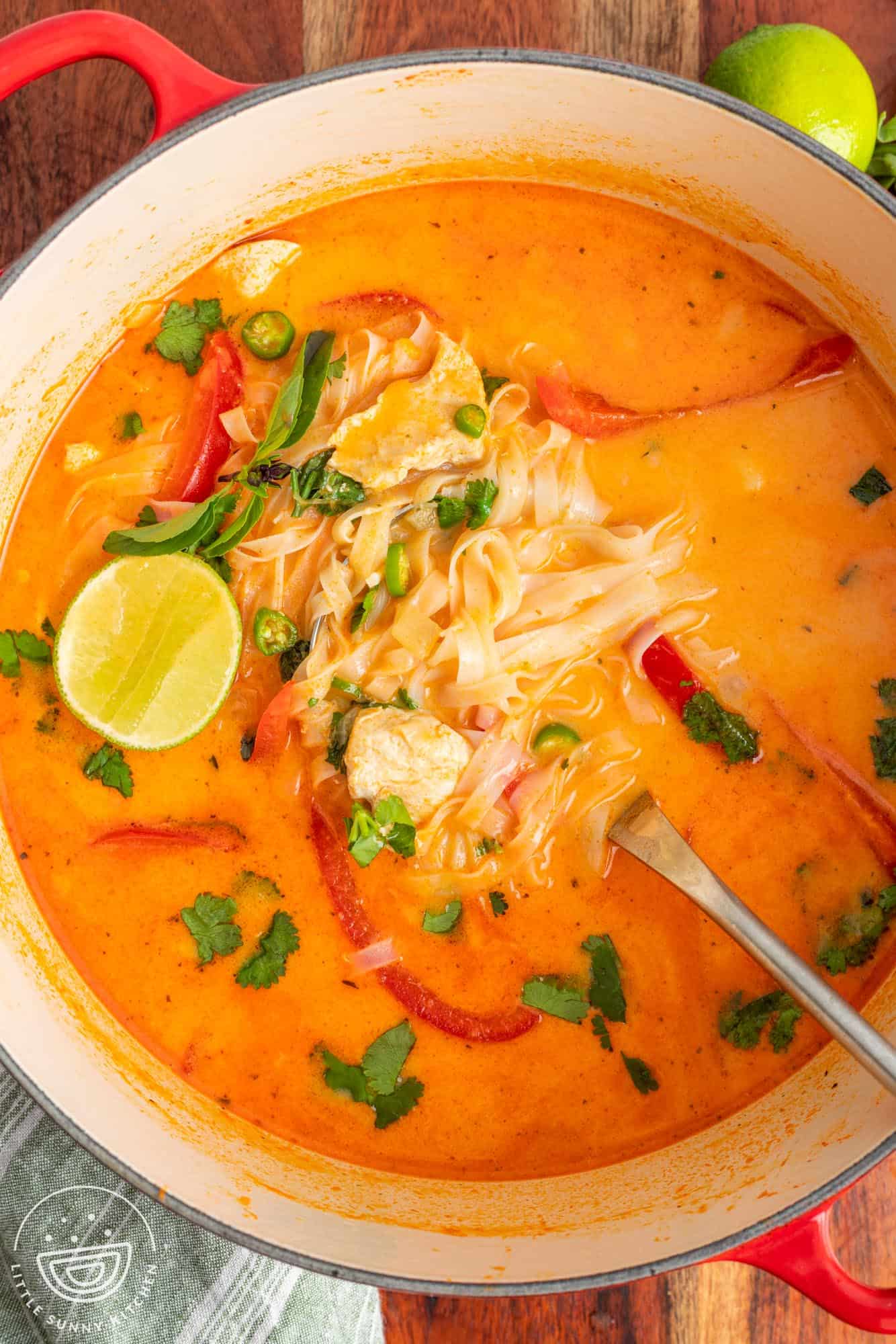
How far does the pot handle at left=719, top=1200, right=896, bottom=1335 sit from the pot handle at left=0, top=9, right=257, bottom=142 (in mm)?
3562

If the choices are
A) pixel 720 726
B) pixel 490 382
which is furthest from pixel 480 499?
pixel 720 726

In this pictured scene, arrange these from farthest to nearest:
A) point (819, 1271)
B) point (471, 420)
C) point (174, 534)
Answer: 1. point (471, 420)
2. point (174, 534)
3. point (819, 1271)

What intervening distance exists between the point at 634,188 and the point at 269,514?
62.4 inches

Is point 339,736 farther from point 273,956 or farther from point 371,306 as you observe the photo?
point 371,306

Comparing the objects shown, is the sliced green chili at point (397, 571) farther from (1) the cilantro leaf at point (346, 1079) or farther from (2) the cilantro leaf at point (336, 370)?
(1) the cilantro leaf at point (346, 1079)

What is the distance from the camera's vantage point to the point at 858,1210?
360 cm

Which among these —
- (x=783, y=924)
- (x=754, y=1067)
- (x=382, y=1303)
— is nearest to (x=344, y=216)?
(x=783, y=924)

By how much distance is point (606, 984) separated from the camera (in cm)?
340

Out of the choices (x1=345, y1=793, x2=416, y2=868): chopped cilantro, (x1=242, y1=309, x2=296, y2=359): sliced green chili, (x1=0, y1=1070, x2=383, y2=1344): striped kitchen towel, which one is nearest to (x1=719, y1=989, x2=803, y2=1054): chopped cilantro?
(x1=345, y1=793, x2=416, y2=868): chopped cilantro

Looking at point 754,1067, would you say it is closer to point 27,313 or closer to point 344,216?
point 344,216

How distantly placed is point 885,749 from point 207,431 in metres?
2.34

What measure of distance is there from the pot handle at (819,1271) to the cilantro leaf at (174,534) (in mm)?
2532

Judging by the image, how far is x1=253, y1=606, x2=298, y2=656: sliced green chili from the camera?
337 centimetres

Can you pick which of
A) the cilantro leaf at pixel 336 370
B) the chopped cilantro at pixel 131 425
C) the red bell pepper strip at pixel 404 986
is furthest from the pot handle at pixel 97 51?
the red bell pepper strip at pixel 404 986
